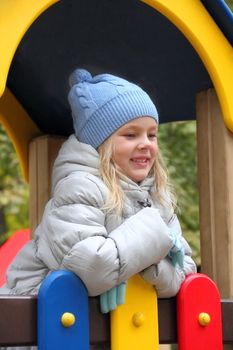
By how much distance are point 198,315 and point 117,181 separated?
0.60m

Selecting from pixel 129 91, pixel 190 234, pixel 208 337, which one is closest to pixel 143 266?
pixel 208 337

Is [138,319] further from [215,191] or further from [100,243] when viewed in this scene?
[215,191]

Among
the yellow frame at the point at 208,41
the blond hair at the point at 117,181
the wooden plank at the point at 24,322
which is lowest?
the wooden plank at the point at 24,322

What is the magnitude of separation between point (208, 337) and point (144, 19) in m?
1.38

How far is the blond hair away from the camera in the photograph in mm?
3336

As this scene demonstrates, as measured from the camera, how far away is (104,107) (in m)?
3.48

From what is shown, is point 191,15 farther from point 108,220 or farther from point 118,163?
point 108,220

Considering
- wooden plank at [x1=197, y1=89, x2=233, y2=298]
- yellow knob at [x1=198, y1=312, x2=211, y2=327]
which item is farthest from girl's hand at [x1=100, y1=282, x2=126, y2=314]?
wooden plank at [x1=197, y1=89, x2=233, y2=298]

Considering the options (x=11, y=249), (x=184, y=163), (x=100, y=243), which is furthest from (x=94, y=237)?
(x=184, y=163)

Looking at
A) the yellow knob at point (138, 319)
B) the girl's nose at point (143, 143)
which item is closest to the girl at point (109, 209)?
the girl's nose at point (143, 143)

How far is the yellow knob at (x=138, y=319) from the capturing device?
3305mm

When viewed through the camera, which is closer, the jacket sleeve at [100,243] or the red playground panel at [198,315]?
the jacket sleeve at [100,243]

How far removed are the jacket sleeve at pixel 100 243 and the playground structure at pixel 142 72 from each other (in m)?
0.16

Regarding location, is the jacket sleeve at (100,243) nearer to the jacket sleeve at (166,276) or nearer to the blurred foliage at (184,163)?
the jacket sleeve at (166,276)
